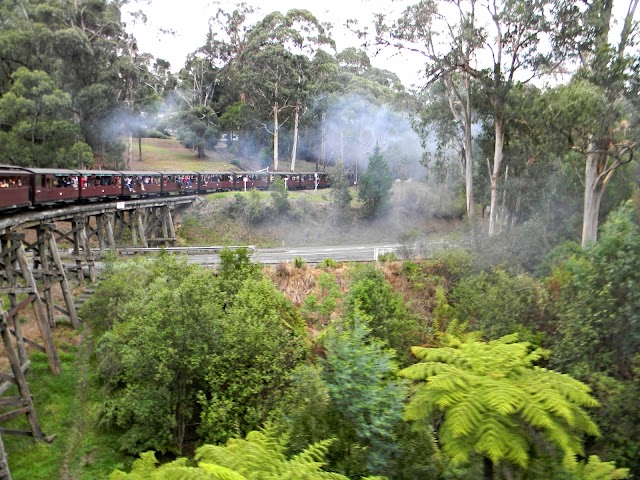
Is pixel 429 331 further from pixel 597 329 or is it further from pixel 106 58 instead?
pixel 106 58

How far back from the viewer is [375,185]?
35.9 meters

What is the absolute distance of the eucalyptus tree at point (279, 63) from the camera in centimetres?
4169

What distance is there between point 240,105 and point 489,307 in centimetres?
3933

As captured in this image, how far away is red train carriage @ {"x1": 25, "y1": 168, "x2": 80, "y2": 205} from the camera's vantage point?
18922 millimetres

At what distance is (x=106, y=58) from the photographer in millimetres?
37906

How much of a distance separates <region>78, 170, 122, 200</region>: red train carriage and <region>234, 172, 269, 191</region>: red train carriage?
1342 centimetres

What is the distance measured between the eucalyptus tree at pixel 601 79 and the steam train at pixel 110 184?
58.6 feet

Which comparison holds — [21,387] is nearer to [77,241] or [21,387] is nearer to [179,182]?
[77,241]

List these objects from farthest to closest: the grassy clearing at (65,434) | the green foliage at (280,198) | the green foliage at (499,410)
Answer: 1. the green foliage at (280,198)
2. the grassy clearing at (65,434)
3. the green foliage at (499,410)

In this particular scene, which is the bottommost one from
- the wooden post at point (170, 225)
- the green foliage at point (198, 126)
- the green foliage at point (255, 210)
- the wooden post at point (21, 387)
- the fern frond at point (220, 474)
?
the wooden post at point (21, 387)

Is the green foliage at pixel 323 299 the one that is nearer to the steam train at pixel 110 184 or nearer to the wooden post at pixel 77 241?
the wooden post at pixel 77 241

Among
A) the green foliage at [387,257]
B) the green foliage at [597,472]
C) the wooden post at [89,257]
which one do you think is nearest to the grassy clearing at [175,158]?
the wooden post at [89,257]

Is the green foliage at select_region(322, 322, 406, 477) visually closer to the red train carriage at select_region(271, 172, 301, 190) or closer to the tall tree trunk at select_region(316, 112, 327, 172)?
the red train carriage at select_region(271, 172, 301, 190)

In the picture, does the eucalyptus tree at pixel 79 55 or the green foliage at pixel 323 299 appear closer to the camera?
Answer: the green foliage at pixel 323 299
